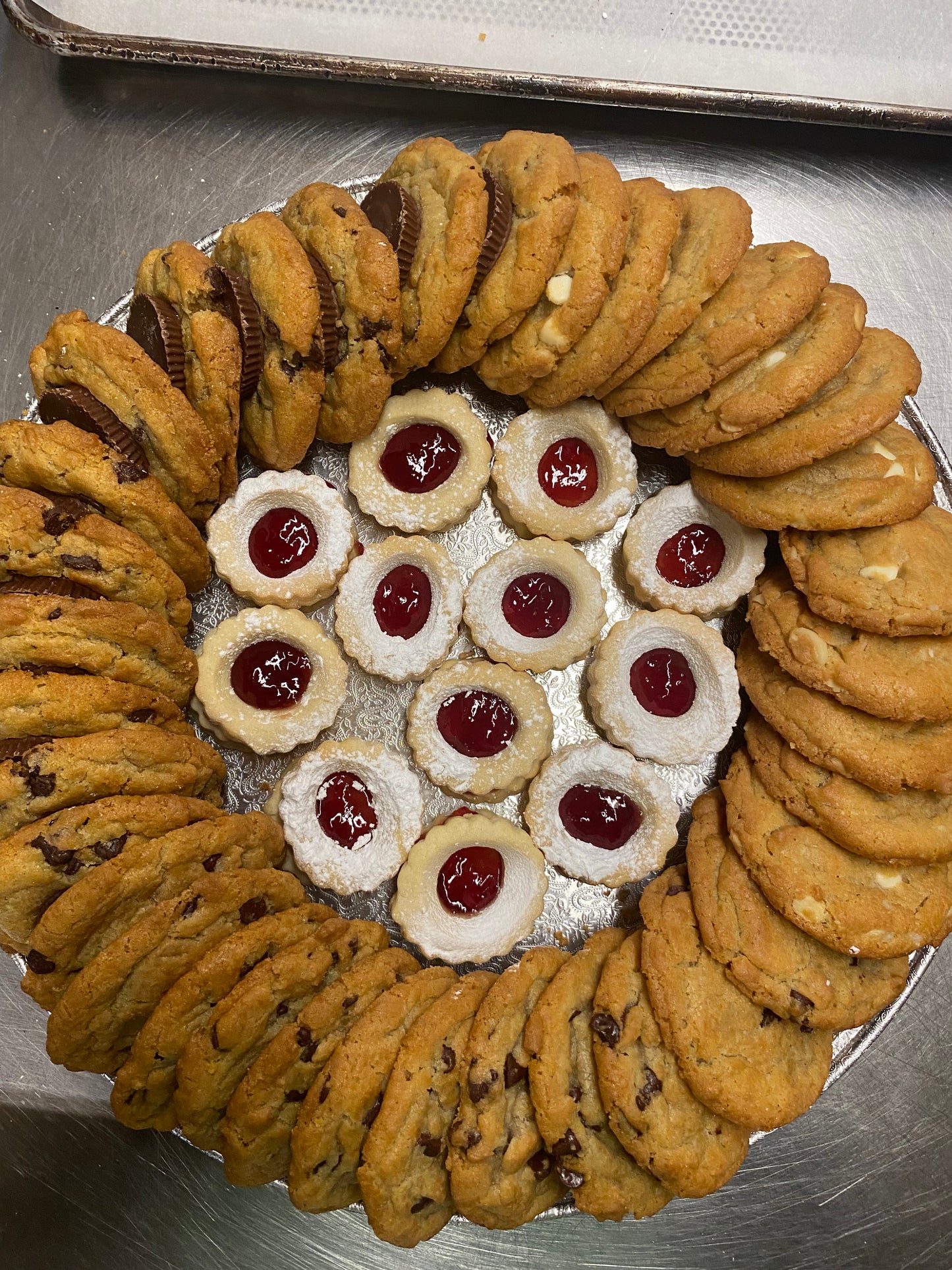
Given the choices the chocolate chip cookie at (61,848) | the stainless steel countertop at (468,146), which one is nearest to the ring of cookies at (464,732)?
the chocolate chip cookie at (61,848)

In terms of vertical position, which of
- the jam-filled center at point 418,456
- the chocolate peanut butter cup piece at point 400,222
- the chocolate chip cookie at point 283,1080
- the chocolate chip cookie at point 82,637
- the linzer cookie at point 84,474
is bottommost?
the chocolate chip cookie at point 283,1080

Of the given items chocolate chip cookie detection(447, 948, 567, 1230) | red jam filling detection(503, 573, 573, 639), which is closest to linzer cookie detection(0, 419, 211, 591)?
red jam filling detection(503, 573, 573, 639)

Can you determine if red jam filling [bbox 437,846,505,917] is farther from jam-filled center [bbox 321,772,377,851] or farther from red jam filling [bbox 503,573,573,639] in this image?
red jam filling [bbox 503,573,573,639]

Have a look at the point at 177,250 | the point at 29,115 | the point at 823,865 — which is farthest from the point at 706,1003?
the point at 29,115

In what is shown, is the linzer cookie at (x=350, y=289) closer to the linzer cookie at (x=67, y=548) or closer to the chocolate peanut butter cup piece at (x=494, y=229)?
the chocolate peanut butter cup piece at (x=494, y=229)

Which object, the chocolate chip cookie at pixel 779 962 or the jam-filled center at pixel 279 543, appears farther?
the jam-filled center at pixel 279 543

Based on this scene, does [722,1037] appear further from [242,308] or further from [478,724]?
[242,308]
